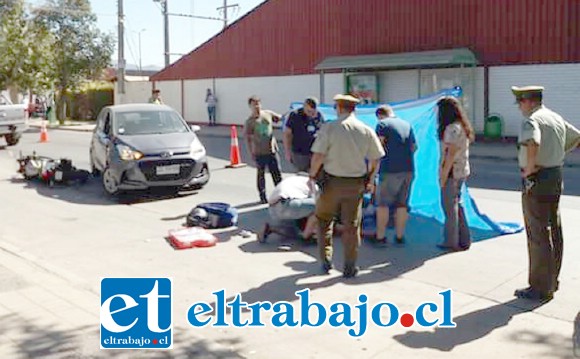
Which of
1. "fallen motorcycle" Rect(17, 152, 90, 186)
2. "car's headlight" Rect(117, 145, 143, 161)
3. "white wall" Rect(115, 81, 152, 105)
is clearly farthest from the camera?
"white wall" Rect(115, 81, 152, 105)

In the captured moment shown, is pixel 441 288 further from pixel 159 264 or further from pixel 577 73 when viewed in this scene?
pixel 577 73

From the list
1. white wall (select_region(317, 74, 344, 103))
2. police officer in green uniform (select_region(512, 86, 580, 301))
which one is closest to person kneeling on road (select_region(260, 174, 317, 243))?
police officer in green uniform (select_region(512, 86, 580, 301))

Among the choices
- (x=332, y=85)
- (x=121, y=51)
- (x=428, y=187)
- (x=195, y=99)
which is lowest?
(x=428, y=187)

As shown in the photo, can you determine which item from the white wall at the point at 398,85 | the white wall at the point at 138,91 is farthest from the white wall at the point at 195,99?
the white wall at the point at 398,85

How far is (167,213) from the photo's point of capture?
10992mm

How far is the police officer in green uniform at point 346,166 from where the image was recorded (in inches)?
268

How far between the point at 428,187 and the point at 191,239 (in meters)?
3.07

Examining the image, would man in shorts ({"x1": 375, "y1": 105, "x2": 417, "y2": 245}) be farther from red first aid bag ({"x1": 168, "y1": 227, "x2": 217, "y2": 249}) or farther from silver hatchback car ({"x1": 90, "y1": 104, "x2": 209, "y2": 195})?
silver hatchback car ({"x1": 90, "y1": 104, "x2": 209, "y2": 195})

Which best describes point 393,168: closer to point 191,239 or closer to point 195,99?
point 191,239

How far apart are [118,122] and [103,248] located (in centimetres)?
506

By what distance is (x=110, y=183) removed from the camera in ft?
Result: 40.7

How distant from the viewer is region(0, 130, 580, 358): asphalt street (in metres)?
5.21

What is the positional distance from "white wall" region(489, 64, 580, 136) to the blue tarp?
12.7 metres

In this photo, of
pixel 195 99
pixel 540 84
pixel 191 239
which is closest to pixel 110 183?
pixel 191 239
